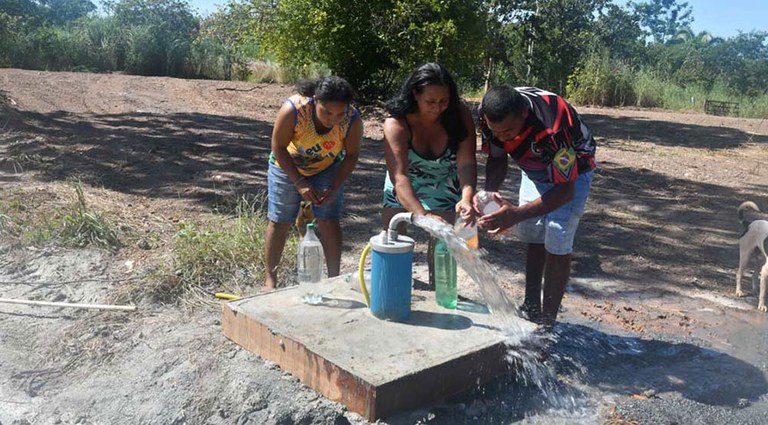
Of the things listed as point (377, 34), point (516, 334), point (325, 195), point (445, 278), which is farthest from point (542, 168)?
point (377, 34)

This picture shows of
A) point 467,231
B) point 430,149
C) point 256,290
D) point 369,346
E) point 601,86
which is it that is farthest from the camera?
point 601,86

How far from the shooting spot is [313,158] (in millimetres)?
4168

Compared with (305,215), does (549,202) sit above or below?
above

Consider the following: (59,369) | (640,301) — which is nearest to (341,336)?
(59,369)

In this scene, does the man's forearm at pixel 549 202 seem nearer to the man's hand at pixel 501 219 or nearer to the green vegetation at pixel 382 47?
the man's hand at pixel 501 219

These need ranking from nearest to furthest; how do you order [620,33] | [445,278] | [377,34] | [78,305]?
[445,278], [78,305], [377,34], [620,33]

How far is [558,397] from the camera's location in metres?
3.42

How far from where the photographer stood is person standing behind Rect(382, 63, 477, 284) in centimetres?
366

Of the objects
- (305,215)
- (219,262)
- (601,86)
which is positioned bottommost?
(219,262)

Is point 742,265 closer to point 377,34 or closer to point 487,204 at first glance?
point 487,204

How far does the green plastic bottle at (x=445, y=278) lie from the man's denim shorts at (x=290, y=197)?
31.7 inches

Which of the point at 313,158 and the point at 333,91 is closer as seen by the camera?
the point at 333,91

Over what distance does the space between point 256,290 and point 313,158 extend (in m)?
1.05

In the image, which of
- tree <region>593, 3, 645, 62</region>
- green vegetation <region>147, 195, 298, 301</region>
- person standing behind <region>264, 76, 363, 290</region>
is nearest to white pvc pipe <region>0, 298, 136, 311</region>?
green vegetation <region>147, 195, 298, 301</region>
